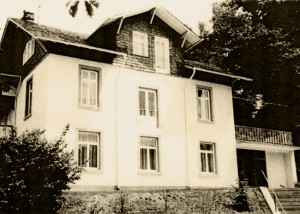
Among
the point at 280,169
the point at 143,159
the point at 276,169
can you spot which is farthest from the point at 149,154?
the point at 280,169

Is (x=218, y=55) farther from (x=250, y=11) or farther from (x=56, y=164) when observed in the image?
(x=56, y=164)

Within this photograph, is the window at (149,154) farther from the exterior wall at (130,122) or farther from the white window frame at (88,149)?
the white window frame at (88,149)

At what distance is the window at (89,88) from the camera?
21.2 meters

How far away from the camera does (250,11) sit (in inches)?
1325

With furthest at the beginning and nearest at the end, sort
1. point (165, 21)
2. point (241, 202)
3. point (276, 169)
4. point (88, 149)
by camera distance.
Answer: point (276, 169), point (165, 21), point (241, 202), point (88, 149)

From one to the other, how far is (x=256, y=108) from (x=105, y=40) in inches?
577

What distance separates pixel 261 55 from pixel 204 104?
7970 mm

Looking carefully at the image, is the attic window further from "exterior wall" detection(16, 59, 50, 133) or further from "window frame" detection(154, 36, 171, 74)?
"window frame" detection(154, 36, 171, 74)

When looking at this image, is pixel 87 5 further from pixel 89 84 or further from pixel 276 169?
pixel 276 169

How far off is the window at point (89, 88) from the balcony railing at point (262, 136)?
10.0 metres

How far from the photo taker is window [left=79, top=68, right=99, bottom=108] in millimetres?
21203

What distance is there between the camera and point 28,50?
24203 mm

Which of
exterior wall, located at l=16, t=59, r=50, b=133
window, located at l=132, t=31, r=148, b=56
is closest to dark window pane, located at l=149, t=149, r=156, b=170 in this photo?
window, located at l=132, t=31, r=148, b=56

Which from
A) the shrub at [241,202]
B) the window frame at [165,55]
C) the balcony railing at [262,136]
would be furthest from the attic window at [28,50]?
the balcony railing at [262,136]
